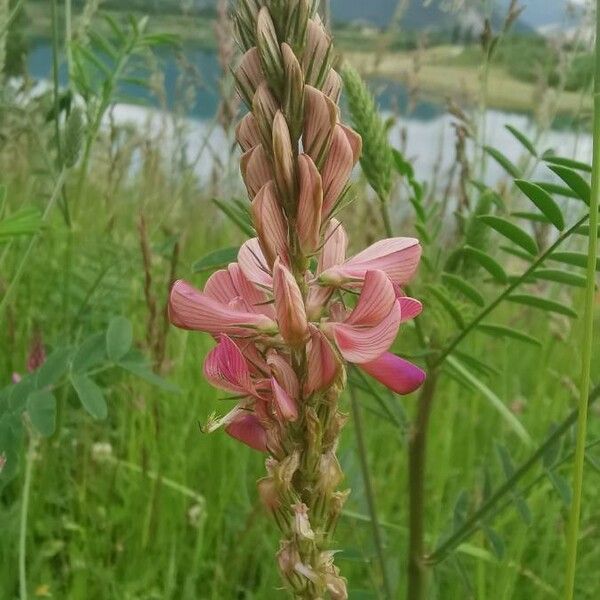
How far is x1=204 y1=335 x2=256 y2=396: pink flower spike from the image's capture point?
0.67 metres

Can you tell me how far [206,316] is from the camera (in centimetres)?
66

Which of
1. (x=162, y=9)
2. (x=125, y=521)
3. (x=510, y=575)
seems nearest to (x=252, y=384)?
(x=510, y=575)

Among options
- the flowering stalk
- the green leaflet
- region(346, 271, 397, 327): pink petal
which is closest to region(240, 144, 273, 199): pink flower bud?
the flowering stalk

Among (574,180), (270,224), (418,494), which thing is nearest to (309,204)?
(270,224)

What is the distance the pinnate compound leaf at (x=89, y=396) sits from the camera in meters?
1.21

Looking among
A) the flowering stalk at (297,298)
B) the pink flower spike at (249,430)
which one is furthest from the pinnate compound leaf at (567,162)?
the pink flower spike at (249,430)

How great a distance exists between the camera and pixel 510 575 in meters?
1.48

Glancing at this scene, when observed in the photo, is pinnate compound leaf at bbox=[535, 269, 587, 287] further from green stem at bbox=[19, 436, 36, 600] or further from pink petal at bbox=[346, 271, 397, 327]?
green stem at bbox=[19, 436, 36, 600]

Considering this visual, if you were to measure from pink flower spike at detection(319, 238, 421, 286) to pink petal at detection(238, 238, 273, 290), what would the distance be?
0.06 metres

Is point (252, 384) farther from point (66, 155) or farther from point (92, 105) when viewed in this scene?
point (92, 105)

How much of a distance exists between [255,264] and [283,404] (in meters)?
0.13

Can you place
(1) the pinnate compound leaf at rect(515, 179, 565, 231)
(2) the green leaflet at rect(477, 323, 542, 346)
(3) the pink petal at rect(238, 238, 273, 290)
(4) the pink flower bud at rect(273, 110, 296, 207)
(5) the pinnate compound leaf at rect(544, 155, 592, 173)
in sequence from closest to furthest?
(4) the pink flower bud at rect(273, 110, 296, 207) < (3) the pink petal at rect(238, 238, 273, 290) < (1) the pinnate compound leaf at rect(515, 179, 565, 231) < (5) the pinnate compound leaf at rect(544, 155, 592, 173) < (2) the green leaflet at rect(477, 323, 542, 346)

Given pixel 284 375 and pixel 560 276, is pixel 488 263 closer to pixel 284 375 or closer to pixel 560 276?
pixel 560 276

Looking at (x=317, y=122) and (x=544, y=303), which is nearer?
(x=317, y=122)
